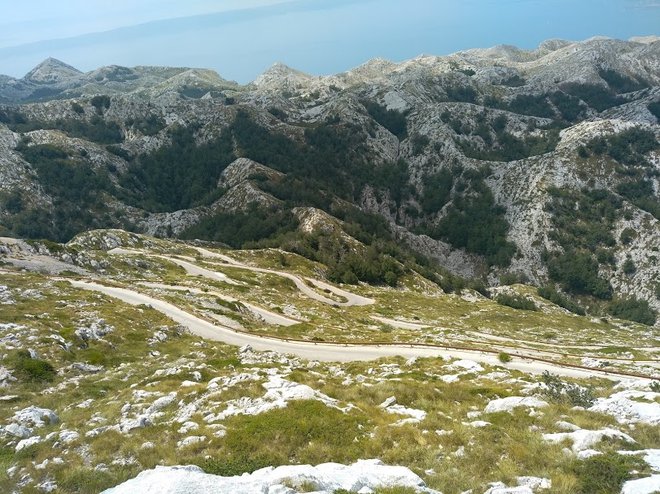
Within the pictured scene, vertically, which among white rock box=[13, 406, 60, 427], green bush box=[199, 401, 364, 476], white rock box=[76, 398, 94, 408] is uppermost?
A: green bush box=[199, 401, 364, 476]

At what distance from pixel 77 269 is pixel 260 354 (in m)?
72.2

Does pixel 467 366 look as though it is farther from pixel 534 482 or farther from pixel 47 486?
pixel 47 486

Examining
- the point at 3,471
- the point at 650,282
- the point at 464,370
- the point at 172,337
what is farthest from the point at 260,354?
the point at 650,282

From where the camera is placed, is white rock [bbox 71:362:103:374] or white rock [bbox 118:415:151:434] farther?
white rock [bbox 71:362:103:374]

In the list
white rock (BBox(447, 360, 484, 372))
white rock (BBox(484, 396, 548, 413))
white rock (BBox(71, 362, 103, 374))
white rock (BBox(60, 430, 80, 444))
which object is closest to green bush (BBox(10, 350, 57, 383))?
white rock (BBox(71, 362, 103, 374))

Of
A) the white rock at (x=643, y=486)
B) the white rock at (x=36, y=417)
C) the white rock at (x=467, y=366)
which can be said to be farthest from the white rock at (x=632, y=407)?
the white rock at (x=36, y=417)

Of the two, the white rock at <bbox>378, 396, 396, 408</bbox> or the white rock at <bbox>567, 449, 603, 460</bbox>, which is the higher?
the white rock at <bbox>567, 449, 603, 460</bbox>

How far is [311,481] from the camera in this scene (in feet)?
49.2

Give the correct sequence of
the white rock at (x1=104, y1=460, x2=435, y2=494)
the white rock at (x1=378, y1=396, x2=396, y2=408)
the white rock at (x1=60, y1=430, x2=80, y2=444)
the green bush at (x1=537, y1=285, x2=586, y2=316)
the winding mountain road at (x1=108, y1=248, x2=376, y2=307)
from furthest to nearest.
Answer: the green bush at (x1=537, y1=285, x2=586, y2=316) → the winding mountain road at (x1=108, y1=248, x2=376, y2=307) → the white rock at (x1=378, y1=396, x2=396, y2=408) → the white rock at (x1=60, y1=430, x2=80, y2=444) → the white rock at (x1=104, y1=460, x2=435, y2=494)

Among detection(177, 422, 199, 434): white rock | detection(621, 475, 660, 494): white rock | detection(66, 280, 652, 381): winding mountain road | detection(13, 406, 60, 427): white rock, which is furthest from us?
detection(66, 280, 652, 381): winding mountain road

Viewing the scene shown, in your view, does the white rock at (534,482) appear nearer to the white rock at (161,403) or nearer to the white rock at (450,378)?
the white rock at (450,378)

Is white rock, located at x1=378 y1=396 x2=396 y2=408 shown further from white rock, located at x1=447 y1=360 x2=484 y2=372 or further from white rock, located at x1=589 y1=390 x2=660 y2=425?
white rock, located at x1=447 y1=360 x2=484 y2=372

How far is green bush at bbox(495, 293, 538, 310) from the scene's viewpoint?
507 ft

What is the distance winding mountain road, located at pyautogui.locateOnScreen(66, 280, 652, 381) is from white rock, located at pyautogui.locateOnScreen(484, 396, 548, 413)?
18251 mm
